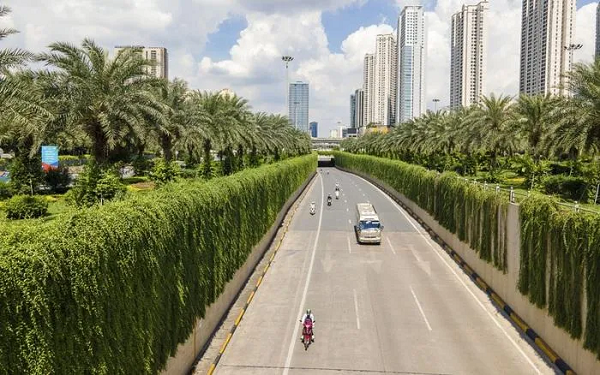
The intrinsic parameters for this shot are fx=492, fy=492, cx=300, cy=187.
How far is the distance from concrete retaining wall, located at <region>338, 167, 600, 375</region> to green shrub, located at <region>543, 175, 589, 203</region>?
25.9 ft

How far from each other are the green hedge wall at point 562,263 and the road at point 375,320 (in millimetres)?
1901

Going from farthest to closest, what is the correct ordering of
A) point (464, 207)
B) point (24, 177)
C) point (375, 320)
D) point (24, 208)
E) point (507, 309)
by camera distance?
point (24, 177) < point (464, 207) < point (24, 208) < point (507, 309) < point (375, 320)

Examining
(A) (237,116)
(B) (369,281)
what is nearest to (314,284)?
(B) (369,281)

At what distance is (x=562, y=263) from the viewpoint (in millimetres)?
15930

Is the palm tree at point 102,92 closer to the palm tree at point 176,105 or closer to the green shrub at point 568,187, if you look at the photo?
A: the palm tree at point 176,105

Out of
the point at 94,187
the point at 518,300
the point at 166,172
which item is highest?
the point at 166,172

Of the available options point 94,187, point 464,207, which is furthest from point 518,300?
point 94,187

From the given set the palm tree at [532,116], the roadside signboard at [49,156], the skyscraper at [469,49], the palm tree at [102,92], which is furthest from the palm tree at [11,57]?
the skyscraper at [469,49]

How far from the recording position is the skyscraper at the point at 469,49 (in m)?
157

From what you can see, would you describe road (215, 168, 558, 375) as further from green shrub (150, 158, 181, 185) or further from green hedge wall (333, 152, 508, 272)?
green shrub (150, 158, 181, 185)

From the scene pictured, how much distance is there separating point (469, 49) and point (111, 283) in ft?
550

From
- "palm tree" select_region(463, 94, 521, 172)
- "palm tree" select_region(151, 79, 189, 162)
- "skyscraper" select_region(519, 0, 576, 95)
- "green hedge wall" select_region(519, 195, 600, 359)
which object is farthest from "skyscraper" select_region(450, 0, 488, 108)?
"green hedge wall" select_region(519, 195, 600, 359)

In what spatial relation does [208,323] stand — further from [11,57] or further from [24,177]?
[24,177]

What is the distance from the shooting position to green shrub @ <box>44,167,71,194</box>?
119ft
